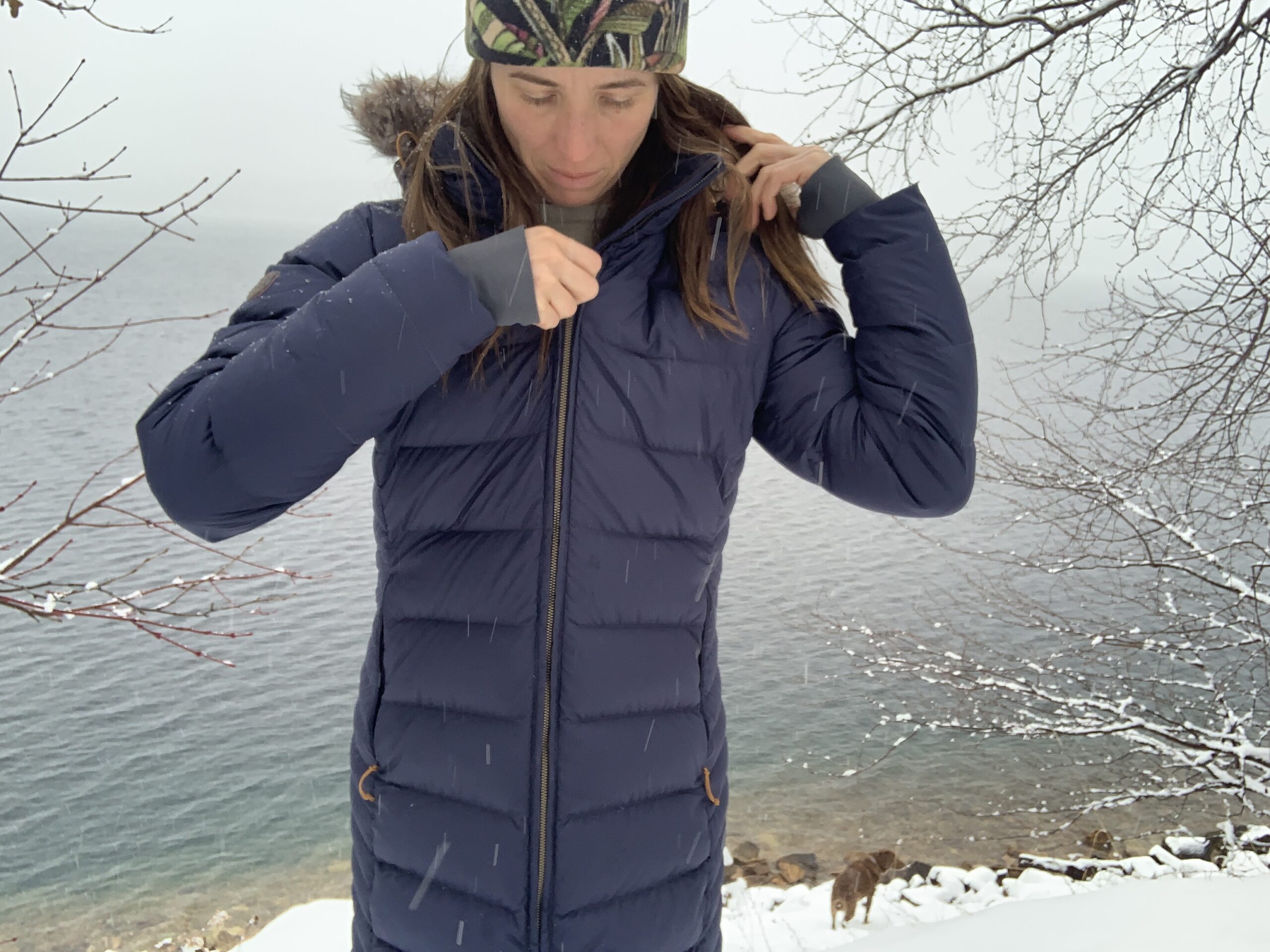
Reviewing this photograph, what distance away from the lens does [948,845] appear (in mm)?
8359

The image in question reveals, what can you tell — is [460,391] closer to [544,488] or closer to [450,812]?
[544,488]

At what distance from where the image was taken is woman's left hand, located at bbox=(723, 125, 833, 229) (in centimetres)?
132

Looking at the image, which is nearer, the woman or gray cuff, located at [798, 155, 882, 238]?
the woman

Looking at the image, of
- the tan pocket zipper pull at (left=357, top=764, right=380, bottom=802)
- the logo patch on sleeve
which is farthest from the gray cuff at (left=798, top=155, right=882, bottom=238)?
the tan pocket zipper pull at (left=357, top=764, right=380, bottom=802)

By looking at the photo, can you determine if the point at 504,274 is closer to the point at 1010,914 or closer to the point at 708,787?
the point at 708,787

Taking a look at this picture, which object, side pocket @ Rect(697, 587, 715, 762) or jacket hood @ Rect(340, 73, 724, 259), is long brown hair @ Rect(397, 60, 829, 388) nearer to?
jacket hood @ Rect(340, 73, 724, 259)

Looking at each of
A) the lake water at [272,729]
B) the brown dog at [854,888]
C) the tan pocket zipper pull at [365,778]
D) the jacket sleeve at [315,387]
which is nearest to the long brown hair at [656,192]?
the jacket sleeve at [315,387]

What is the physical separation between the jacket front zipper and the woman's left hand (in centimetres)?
35

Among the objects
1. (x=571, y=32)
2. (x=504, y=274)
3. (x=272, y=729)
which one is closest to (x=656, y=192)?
(x=571, y=32)

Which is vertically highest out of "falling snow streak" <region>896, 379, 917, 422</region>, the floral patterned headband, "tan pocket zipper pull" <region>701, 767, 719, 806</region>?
the floral patterned headband

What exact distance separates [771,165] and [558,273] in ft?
1.59

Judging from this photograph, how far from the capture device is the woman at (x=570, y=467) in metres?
1.14

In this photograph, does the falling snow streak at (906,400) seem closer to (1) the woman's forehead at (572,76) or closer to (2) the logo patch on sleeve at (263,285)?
(1) the woman's forehead at (572,76)

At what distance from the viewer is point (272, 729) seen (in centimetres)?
949
